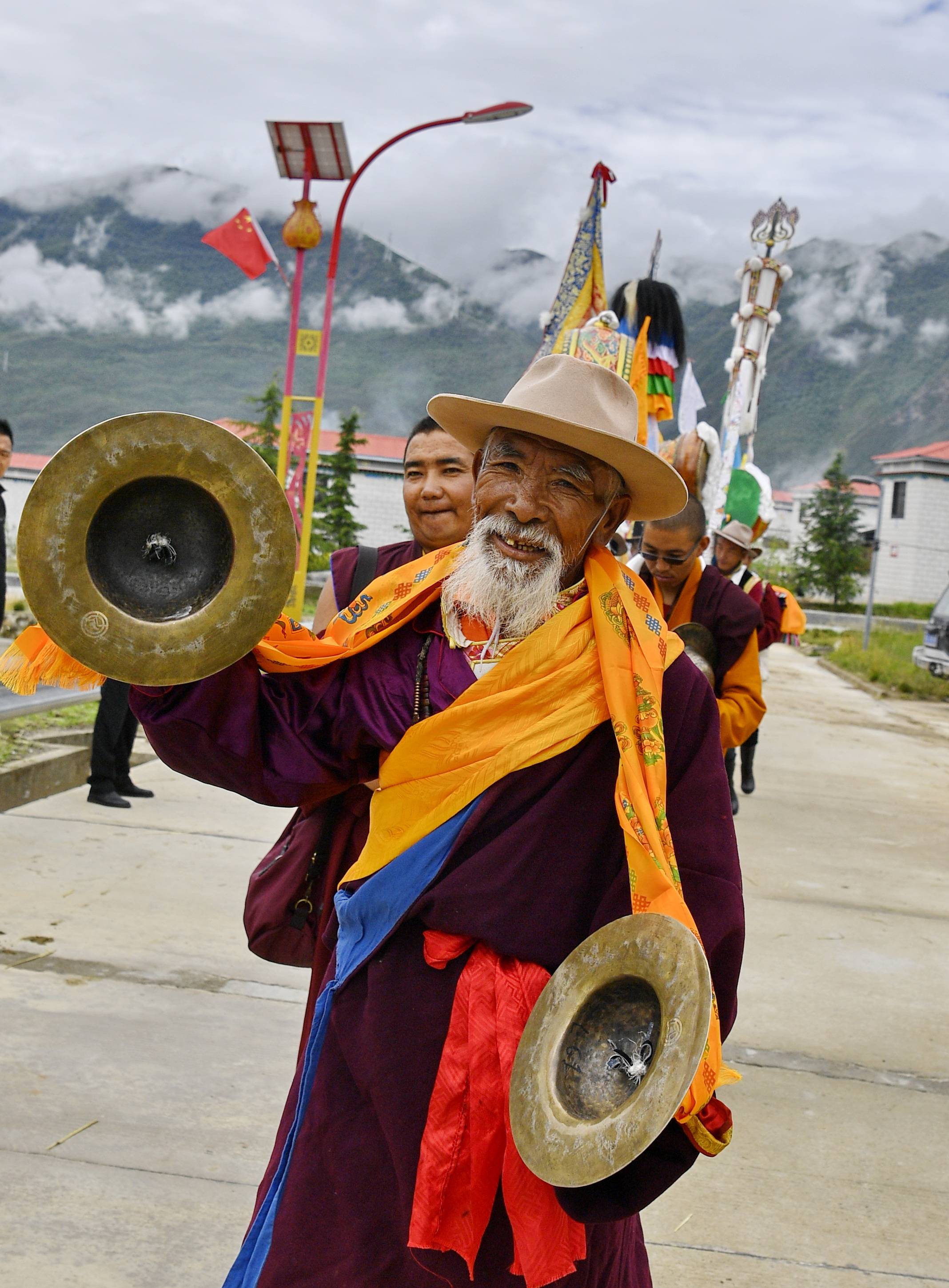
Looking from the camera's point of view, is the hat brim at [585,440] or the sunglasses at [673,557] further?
the sunglasses at [673,557]

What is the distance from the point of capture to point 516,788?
6.52 feet

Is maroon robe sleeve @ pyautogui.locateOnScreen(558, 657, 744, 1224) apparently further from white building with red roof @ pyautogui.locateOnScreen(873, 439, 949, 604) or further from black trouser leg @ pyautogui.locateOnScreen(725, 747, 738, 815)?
white building with red roof @ pyautogui.locateOnScreen(873, 439, 949, 604)

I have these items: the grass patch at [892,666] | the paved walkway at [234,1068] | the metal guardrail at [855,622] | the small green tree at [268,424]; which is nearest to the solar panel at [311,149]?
the paved walkway at [234,1068]

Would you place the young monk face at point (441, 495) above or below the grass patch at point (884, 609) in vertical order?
above

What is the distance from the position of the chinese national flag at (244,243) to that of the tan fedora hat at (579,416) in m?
11.7

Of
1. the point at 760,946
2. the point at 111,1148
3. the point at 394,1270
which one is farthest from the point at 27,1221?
the point at 760,946

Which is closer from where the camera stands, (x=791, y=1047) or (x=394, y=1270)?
(x=394, y=1270)

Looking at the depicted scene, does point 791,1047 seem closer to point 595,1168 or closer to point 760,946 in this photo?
point 760,946

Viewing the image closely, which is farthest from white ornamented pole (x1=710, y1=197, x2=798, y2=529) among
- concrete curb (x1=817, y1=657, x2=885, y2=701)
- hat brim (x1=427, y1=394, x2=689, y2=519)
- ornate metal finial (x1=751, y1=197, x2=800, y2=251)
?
concrete curb (x1=817, y1=657, x2=885, y2=701)

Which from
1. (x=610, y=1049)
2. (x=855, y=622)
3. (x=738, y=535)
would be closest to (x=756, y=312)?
(x=738, y=535)

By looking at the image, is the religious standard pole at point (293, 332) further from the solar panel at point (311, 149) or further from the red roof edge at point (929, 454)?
the red roof edge at point (929, 454)

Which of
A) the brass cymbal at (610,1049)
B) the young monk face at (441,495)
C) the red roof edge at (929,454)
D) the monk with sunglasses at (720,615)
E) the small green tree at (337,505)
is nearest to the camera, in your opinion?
the brass cymbal at (610,1049)

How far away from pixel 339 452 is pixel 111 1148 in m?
49.2

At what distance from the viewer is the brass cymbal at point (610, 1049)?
1.57 m
